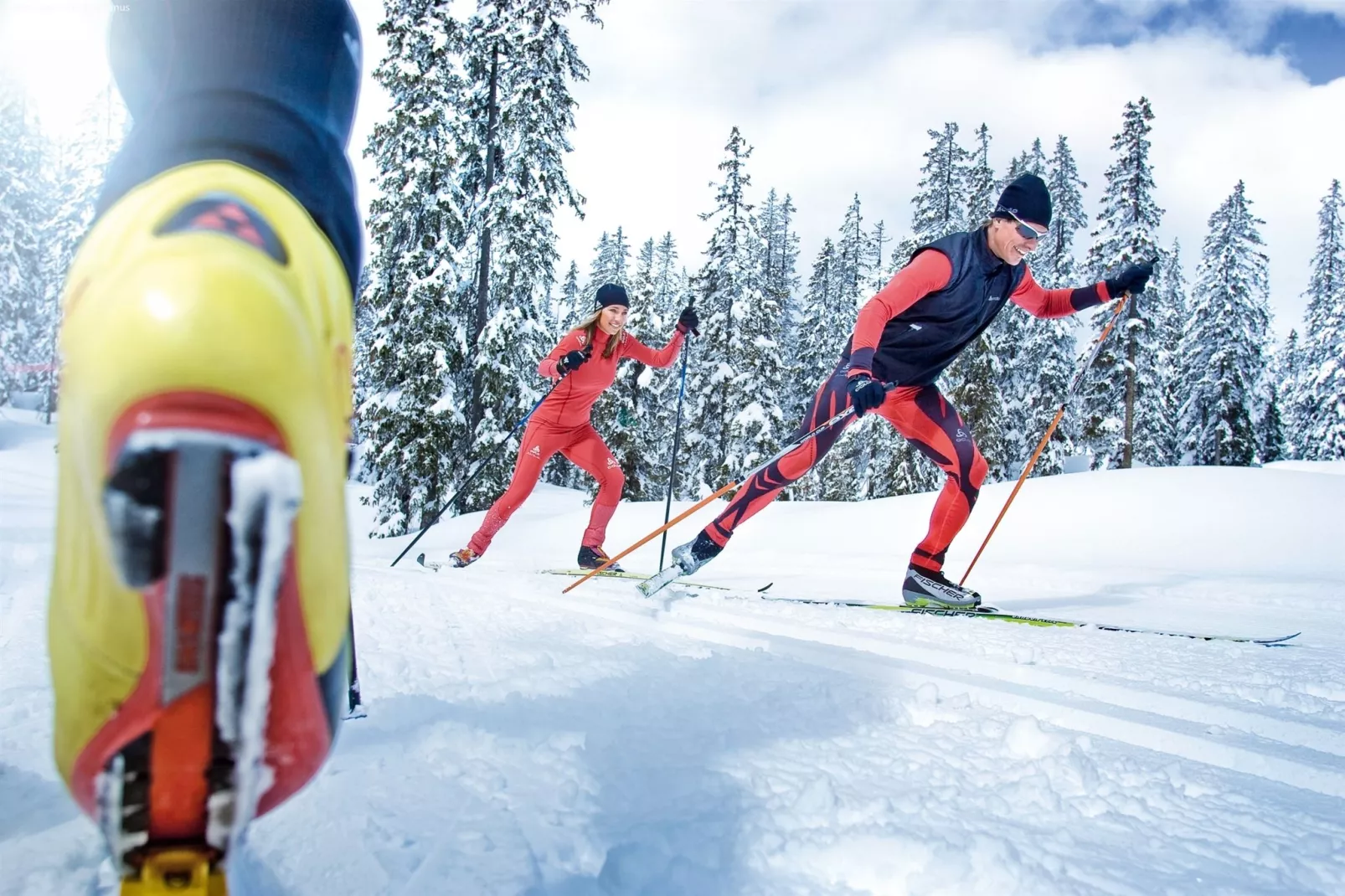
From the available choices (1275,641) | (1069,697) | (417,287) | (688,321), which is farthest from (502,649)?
(417,287)

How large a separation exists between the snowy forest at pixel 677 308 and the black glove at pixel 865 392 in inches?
Answer: 79.0

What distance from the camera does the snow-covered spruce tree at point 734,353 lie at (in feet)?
92.1

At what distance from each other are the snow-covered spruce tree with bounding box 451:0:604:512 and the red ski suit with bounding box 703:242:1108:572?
1325cm

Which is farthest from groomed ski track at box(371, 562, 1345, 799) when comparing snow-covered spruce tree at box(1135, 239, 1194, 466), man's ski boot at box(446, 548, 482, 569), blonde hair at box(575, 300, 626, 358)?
snow-covered spruce tree at box(1135, 239, 1194, 466)

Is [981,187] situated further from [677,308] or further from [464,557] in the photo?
[464,557]

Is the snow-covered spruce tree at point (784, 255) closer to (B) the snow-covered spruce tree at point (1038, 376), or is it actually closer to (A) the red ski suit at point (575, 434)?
(B) the snow-covered spruce tree at point (1038, 376)

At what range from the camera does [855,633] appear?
3.04 m

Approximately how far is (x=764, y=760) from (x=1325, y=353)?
50.0m

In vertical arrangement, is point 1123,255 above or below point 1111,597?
above

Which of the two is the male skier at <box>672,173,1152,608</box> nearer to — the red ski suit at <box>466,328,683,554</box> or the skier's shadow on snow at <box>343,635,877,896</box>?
the skier's shadow on snow at <box>343,635,877,896</box>

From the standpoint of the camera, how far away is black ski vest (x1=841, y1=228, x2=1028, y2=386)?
4211 millimetres

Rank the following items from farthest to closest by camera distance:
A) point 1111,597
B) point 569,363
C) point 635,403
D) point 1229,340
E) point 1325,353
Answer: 1. point 1325,353
2. point 1229,340
3. point 635,403
4. point 569,363
5. point 1111,597

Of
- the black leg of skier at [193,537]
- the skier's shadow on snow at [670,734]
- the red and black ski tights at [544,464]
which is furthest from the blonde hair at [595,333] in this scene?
the black leg of skier at [193,537]

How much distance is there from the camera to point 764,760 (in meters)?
1.56
